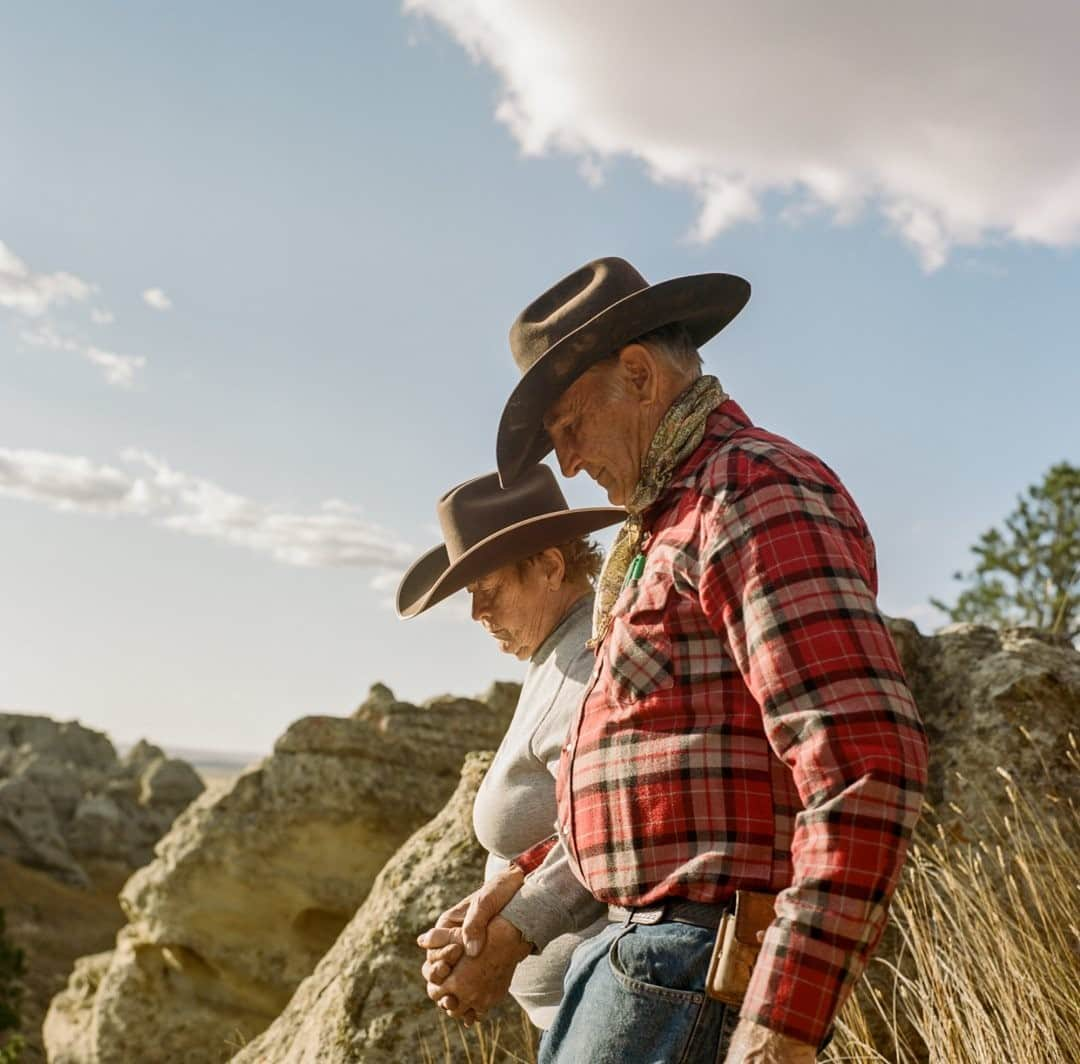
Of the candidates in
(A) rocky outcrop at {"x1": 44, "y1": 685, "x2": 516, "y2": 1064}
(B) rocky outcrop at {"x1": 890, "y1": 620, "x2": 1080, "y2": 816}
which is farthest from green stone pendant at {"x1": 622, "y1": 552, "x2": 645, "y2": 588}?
(A) rocky outcrop at {"x1": 44, "y1": 685, "x2": 516, "y2": 1064}

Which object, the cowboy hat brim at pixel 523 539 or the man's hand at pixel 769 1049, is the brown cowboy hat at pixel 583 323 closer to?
the cowboy hat brim at pixel 523 539

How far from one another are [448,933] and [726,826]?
87 cm

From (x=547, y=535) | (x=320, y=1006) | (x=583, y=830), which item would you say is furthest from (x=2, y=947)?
(x=583, y=830)

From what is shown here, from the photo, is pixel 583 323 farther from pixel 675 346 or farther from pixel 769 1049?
pixel 769 1049

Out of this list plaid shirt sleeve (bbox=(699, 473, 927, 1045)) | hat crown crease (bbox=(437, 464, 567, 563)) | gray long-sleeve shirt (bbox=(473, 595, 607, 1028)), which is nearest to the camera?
plaid shirt sleeve (bbox=(699, 473, 927, 1045))

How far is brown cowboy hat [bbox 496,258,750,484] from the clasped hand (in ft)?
2.75

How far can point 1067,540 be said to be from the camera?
20.1 m

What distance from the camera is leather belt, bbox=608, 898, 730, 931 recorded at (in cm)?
168

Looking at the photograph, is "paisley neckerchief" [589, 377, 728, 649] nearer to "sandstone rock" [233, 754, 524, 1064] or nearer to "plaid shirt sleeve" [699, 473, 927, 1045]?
"plaid shirt sleeve" [699, 473, 927, 1045]

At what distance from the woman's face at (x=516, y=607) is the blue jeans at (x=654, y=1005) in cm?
156

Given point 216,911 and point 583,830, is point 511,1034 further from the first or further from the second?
point 216,911

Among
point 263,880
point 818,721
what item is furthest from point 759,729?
point 263,880

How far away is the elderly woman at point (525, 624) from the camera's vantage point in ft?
8.54

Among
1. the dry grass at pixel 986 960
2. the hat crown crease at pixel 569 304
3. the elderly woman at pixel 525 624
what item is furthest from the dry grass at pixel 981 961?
the hat crown crease at pixel 569 304
